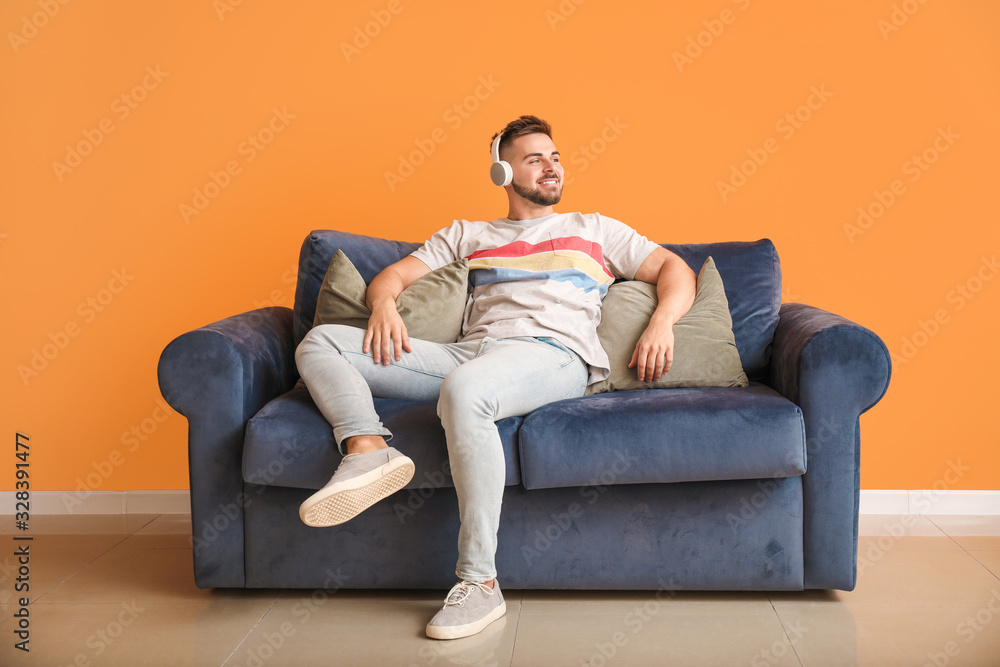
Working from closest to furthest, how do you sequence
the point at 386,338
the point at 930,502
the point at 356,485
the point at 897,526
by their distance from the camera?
the point at 356,485 → the point at 386,338 → the point at 897,526 → the point at 930,502

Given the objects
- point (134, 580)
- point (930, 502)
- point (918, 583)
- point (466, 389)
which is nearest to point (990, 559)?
point (918, 583)

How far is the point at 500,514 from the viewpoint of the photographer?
74.5 inches

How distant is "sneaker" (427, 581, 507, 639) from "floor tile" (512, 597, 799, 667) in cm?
8

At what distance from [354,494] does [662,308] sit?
3.24 ft

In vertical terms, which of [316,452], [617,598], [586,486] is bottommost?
[617,598]

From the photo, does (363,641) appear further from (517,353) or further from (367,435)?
(517,353)

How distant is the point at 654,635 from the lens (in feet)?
5.68

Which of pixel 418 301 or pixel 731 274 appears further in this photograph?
pixel 731 274

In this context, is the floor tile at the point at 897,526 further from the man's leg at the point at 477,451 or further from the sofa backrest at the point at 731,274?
the man's leg at the point at 477,451

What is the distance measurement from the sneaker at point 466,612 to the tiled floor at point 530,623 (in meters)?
0.03

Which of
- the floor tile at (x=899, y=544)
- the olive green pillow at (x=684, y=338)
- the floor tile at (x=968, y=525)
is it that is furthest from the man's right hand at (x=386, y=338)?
the floor tile at (x=968, y=525)

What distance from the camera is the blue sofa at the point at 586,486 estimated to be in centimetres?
182

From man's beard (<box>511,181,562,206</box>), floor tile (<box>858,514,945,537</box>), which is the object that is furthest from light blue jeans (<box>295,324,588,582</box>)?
floor tile (<box>858,514,945,537</box>)

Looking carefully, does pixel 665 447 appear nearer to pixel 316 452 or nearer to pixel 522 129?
pixel 316 452
